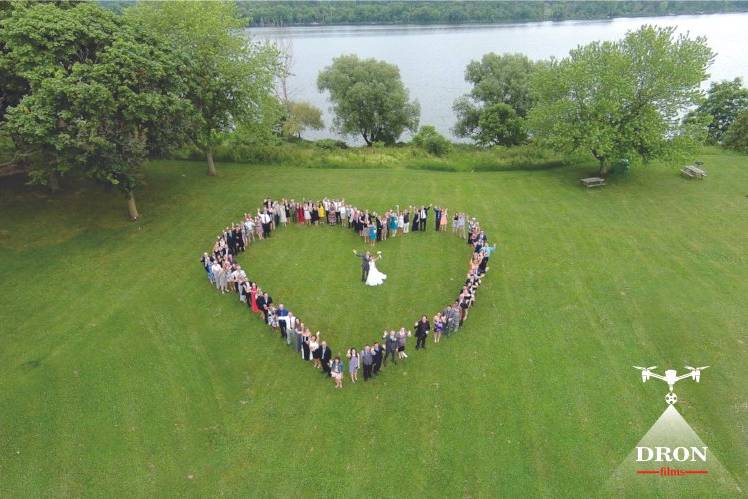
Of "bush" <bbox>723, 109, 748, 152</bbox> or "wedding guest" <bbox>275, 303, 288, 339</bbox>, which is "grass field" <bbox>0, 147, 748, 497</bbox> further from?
"bush" <bbox>723, 109, 748, 152</bbox>

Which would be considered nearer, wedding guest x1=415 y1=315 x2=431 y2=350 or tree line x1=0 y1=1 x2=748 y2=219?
wedding guest x1=415 y1=315 x2=431 y2=350

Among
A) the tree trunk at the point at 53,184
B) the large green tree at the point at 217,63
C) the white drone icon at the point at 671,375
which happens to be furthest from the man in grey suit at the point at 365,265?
the tree trunk at the point at 53,184

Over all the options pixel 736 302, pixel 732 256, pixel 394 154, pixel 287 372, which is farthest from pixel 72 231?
pixel 732 256

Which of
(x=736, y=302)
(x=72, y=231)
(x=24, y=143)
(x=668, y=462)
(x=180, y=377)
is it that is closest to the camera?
(x=668, y=462)

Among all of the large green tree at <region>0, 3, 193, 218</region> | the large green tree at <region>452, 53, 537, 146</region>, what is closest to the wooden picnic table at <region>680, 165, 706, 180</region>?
the large green tree at <region>452, 53, 537, 146</region>

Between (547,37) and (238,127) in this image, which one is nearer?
(238,127)

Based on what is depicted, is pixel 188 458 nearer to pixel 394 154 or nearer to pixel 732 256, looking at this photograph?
pixel 732 256
